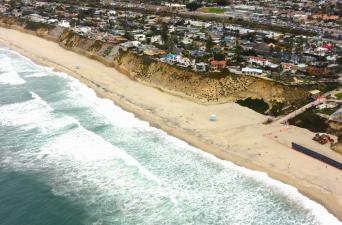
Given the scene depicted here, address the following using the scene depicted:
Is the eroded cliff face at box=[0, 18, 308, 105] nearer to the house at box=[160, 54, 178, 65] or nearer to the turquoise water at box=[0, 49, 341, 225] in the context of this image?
the house at box=[160, 54, 178, 65]

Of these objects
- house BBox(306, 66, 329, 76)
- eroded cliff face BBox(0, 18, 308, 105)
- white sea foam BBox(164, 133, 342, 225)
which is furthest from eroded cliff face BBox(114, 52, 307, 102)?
white sea foam BBox(164, 133, 342, 225)

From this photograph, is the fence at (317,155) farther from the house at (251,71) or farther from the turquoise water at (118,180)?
the house at (251,71)

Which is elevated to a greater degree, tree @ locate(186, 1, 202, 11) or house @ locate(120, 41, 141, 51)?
tree @ locate(186, 1, 202, 11)

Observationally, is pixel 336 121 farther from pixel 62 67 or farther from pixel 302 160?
pixel 62 67

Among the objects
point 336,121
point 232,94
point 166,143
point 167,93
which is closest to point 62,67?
point 167,93

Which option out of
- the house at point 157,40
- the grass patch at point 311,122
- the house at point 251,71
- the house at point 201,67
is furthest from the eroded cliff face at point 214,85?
the house at point 157,40
